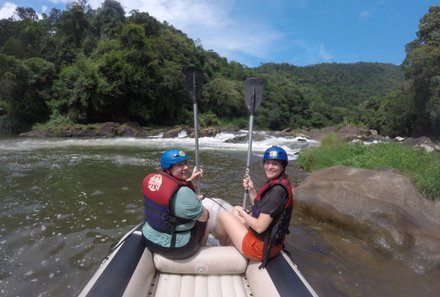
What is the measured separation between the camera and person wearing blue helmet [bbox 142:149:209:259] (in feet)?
9.30

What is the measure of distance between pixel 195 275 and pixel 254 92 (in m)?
2.61

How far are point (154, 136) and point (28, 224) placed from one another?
1987 centimetres

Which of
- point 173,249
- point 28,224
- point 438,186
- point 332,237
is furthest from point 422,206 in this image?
point 28,224

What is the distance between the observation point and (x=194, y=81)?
4.82 meters

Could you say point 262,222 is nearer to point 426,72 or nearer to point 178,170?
point 178,170

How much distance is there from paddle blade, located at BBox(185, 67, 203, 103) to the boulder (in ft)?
9.81

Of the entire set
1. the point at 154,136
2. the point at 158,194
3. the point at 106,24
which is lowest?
the point at 154,136

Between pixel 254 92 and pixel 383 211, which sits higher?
pixel 254 92

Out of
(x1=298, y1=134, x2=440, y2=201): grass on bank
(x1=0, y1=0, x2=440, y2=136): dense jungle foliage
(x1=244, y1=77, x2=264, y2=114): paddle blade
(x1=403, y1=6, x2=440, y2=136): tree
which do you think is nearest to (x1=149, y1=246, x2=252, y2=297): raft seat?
(x1=244, y1=77, x2=264, y2=114): paddle blade

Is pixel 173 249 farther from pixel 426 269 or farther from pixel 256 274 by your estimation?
pixel 426 269

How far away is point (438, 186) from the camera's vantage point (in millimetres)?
5812

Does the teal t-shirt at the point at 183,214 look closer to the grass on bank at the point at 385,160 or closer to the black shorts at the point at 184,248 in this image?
the black shorts at the point at 184,248

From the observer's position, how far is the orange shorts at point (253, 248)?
298 cm

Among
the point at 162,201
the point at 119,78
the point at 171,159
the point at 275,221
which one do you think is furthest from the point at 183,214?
the point at 119,78
